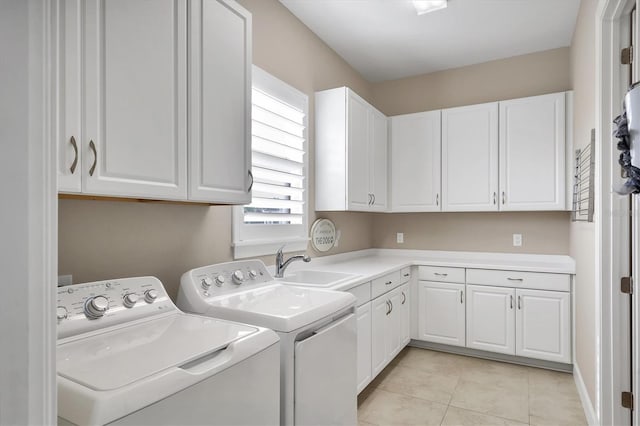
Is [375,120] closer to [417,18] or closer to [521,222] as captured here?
[417,18]

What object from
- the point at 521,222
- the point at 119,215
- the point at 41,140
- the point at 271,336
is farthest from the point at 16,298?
the point at 521,222

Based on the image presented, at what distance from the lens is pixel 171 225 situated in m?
1.90

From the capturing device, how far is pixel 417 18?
9.94 feet

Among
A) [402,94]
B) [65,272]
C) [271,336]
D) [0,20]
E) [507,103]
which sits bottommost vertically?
[271,336]

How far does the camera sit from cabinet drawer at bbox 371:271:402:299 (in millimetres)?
2777

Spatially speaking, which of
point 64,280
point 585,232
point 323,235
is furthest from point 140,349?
point 585,232

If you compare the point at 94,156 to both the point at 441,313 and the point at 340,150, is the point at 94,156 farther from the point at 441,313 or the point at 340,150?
the point at 441,313

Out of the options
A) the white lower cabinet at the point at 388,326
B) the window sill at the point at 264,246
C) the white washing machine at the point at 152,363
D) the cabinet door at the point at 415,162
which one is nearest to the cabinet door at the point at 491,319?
the white lower cabinet at the point at 388,326

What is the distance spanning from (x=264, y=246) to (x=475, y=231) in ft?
7.92

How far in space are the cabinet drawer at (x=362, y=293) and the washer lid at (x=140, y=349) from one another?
1201 millimetres

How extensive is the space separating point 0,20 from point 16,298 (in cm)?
44

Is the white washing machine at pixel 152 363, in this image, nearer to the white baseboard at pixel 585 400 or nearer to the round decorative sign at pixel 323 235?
the round decorative sign at pixel 323 235

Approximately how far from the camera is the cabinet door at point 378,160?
3.59 m

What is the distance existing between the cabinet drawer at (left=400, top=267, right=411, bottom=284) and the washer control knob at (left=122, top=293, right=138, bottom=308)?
7.92 ft
